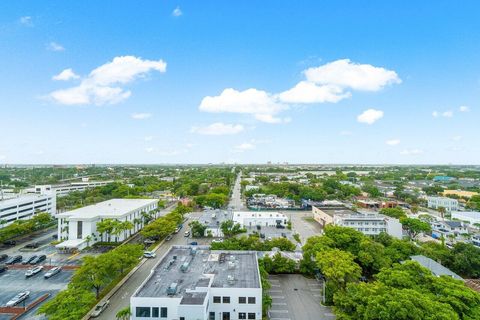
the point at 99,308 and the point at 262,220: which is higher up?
the point at 262,220

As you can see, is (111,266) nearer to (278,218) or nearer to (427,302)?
(427,302)

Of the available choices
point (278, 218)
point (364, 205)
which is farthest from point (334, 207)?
point (364, 205)

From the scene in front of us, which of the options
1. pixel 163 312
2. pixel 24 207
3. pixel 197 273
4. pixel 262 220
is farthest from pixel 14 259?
pixel 262 220

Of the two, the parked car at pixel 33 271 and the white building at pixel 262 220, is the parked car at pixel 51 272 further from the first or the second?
the white building at pixel 262 220

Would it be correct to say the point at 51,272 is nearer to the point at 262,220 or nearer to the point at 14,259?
the point at 14,259

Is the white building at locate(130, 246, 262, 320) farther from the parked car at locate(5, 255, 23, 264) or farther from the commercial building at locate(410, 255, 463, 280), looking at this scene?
the parked car at locate(5, 255, 23, 264)

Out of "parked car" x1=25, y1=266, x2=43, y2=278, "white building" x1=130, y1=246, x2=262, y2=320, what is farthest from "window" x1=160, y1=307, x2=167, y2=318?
"parked car" x1=25, y1=266, x2=43, y2=278

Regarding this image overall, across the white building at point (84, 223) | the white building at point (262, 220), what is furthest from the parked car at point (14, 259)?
the white building at point (262, 220)
